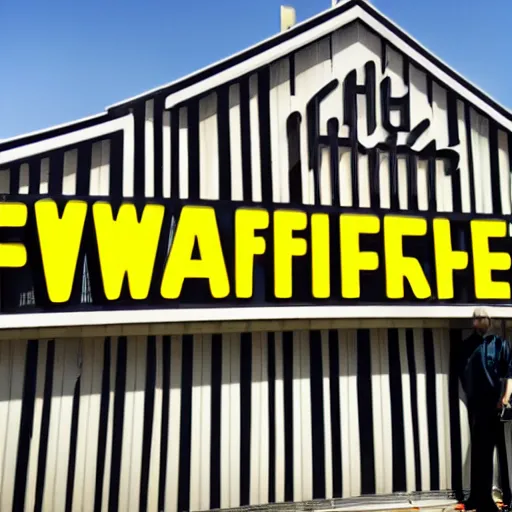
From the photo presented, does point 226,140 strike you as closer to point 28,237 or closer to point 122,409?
point 28,237

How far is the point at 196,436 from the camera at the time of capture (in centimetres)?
588

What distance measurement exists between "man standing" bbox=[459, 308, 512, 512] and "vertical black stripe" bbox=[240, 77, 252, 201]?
3596 mm

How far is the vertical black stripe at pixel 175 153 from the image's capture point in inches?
236

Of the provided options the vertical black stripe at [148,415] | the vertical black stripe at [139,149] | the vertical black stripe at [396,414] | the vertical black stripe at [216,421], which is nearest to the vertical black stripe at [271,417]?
the vertical black stripe at [216,421]

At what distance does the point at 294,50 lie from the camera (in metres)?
6.55

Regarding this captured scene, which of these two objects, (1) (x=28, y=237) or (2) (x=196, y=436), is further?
(2) (x=196, y=436)

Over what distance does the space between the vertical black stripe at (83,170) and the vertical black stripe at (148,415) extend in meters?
2.02

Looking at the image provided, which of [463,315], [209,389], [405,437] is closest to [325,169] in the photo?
[463,315]

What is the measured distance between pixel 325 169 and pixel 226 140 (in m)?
1.44

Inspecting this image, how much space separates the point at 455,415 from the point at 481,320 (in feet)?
4.71

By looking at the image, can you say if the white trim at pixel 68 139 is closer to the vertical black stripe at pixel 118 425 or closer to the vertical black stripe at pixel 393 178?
the vertical black stripe at pixel 118 425

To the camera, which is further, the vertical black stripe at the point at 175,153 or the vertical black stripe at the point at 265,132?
the vertical black stripe at the point at 265,132

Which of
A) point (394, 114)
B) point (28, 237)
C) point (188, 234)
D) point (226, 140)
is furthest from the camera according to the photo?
point (394, 114)

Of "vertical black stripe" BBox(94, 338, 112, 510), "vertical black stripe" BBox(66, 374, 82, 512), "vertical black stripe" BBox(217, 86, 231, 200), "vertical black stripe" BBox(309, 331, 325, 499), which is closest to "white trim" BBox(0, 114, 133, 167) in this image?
"vertical black stripe" BBox(217, 86, 231, 200)
